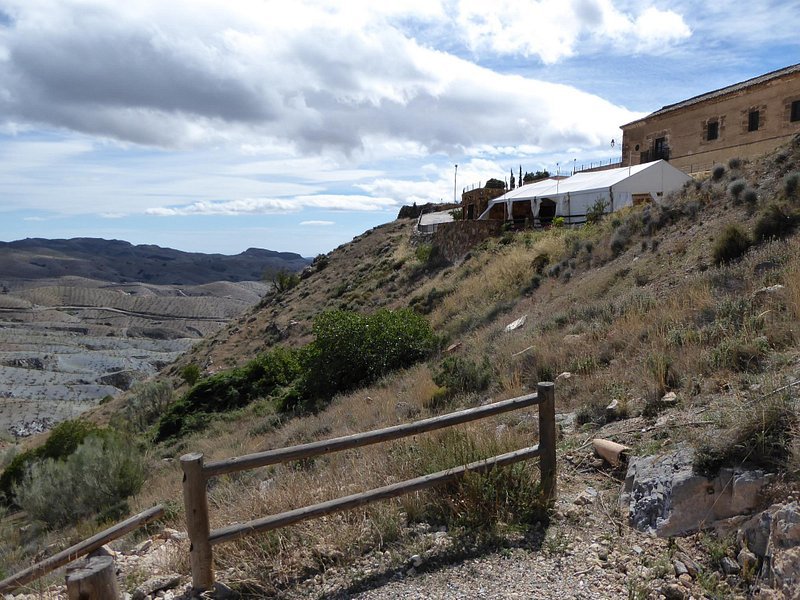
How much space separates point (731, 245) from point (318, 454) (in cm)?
943

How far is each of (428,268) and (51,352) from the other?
7737 cm

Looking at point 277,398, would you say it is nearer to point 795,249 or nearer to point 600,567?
point 795,249

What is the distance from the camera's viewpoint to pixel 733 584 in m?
3.44

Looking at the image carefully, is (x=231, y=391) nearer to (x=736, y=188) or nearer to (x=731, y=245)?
(x=731, y=245)

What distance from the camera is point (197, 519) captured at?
3.72 m

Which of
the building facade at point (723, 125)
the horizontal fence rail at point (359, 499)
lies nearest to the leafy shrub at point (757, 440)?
the horizontal fence rail at point (359, 499)

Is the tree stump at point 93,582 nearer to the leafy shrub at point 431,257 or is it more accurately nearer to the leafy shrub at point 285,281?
the leafy shrub at point 431,257

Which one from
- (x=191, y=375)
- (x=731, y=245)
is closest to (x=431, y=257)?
(x=191, y=375)

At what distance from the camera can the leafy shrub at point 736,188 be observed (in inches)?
520

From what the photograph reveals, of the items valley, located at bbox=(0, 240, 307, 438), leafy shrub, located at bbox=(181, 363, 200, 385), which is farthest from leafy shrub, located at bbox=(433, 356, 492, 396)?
valley, located at bbox=(0, 240, 307, 438)

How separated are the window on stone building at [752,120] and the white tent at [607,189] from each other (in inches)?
248

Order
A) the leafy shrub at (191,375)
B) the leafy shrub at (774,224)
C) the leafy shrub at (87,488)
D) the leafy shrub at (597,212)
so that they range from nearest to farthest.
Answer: the leafy shrub at (774,224), the leafy shrub at (87,488), the leafy shrub at (597,212), the leafy shrub at (191,375)

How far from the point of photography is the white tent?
2400 cm

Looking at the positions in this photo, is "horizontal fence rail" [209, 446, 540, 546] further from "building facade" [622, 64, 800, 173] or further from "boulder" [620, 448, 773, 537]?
"building facade" [622, 64, 800, 173]
